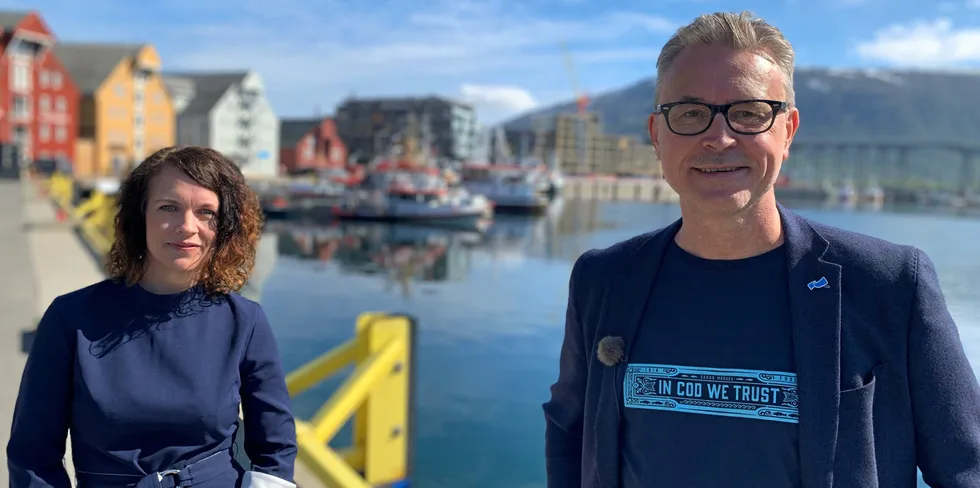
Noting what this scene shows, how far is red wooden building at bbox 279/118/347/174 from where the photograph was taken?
9394 cm

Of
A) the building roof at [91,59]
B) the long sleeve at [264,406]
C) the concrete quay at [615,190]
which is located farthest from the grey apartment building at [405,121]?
the long sleeve at [264,406]

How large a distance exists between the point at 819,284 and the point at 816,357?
6.3 inches

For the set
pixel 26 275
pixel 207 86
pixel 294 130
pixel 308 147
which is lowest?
pixel 26 275

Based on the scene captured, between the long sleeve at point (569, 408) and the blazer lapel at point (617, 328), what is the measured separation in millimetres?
142

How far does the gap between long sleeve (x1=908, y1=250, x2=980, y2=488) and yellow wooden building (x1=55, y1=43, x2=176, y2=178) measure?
217 feet

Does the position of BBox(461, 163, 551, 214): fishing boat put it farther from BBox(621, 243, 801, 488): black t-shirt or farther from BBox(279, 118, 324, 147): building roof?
BBox(621, 243, 801, 488): black t-shirt

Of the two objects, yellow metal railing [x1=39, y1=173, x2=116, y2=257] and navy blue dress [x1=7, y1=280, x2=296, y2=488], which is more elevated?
navy blue dress [x1=7, y1=280, x2=296, y2=488]

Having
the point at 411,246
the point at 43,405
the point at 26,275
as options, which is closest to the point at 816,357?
the point at 43,405

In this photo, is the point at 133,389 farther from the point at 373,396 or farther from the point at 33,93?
the point at 33,93

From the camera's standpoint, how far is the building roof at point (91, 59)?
66.7 meters

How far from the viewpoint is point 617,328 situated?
1961mm

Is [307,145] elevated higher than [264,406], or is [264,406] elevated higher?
[307,145]

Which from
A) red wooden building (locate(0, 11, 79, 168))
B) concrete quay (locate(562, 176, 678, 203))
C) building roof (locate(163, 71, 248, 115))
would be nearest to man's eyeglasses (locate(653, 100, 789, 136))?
red wooden building (locate(0, 11, 79, 168))

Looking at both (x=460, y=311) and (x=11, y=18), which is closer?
(x=460, y=311)
